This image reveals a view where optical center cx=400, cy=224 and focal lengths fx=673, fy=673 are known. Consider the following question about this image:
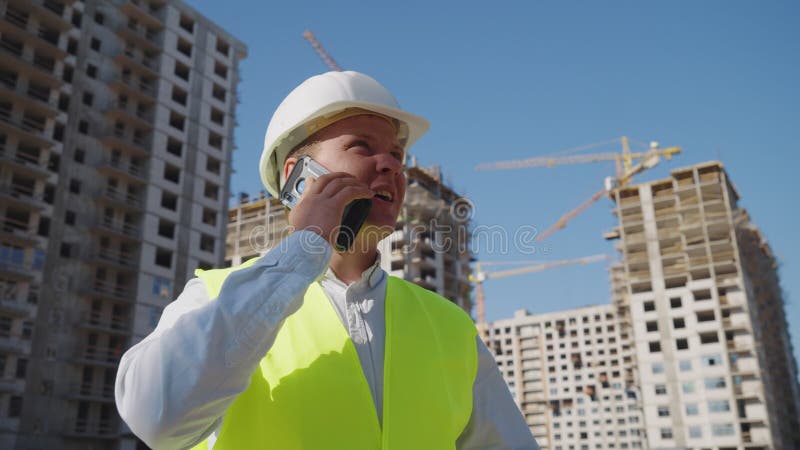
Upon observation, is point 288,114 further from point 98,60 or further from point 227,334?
point 98,60

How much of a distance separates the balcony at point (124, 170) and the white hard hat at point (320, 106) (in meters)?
46.4

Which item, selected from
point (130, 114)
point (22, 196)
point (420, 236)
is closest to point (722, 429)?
point (420, 236)

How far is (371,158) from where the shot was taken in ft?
7.52

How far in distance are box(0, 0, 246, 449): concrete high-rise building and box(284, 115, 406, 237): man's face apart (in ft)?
134

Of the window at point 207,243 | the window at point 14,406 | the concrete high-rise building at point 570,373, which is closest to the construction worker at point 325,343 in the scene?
the window at point 14,406

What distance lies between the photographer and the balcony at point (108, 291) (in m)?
42.3

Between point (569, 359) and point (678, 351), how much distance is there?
75121mm

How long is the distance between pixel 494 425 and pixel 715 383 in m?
75.7

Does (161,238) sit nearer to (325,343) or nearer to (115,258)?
(115,258)

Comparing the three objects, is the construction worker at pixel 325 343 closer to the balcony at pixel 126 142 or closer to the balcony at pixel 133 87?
the balcony at pixel 126 142

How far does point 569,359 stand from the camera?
14450cm

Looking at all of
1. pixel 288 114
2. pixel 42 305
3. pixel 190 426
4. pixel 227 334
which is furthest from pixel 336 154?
pixel 42 305

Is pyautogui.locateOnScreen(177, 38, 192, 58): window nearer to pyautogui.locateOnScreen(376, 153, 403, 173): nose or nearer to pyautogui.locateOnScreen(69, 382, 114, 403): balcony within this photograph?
pyautogui.locateOnScreen(69, 382, 114, 403): balcony

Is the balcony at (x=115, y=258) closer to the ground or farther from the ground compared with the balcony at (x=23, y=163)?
closer to the ground
